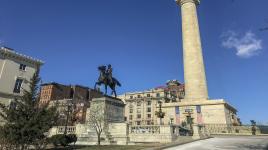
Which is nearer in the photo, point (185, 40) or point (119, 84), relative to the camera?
point (119, 84)

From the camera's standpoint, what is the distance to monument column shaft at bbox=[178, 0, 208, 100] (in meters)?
Answer: 63.4

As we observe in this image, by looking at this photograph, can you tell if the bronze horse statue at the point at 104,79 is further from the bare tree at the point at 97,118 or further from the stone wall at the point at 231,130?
the stone wall at the point at 231,130

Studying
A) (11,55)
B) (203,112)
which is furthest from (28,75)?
(203,112)

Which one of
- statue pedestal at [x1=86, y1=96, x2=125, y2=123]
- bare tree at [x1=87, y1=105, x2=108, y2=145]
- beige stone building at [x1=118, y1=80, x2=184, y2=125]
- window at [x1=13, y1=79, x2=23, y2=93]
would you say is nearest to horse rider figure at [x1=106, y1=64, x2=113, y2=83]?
statue pedestal at [x1=86, y1=96, x2=125, y2=123]

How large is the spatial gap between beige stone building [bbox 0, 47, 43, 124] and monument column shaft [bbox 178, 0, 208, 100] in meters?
40.9

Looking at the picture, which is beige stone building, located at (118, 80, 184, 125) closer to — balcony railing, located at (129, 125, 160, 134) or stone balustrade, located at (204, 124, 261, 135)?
stone balustrade, located at (204, 124, 261, 135)

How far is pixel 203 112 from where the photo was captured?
199ft

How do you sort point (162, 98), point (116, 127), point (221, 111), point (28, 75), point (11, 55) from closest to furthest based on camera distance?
point (116, 127) < point (11, 55) < point (28, 75) < point (221, 111) < point (162, 98)

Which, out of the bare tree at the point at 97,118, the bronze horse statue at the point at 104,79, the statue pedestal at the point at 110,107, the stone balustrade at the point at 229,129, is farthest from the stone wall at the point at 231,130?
the bare tree at the point at 97,118

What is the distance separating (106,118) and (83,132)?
12.4ft

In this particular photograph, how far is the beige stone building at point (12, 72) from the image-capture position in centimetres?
4272

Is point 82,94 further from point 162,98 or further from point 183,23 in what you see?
point 183,23

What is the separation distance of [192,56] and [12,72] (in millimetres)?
46392

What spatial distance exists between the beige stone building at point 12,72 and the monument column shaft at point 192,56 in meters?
40.9
